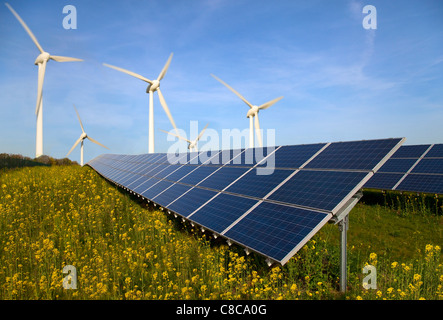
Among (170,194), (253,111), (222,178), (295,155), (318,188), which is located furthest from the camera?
(253,111)

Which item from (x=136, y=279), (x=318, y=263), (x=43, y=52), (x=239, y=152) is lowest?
(x=136, y=279)

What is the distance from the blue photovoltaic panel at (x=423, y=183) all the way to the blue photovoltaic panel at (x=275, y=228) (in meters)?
15.2

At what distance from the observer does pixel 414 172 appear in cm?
1983

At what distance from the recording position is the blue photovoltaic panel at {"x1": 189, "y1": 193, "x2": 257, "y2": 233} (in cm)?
795

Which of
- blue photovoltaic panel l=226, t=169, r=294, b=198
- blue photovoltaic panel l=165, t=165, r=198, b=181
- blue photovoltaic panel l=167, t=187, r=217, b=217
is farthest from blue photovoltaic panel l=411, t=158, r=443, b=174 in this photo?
blue photovoltaic panel l=167, t=187, r=217, b=217

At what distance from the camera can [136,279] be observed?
26.0ft

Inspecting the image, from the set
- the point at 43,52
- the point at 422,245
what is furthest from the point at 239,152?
the point at 43,52

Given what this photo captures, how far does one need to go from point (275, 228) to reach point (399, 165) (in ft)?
67.7

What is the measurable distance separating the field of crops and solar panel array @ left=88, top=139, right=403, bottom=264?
3.81 feet

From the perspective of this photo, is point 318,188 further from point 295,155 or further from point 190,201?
point 190,201

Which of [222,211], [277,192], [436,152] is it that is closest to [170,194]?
[222,211]

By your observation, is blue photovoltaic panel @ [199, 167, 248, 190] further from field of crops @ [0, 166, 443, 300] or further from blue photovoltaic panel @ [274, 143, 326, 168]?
field of crops @ [0, 166, 443, 300]
